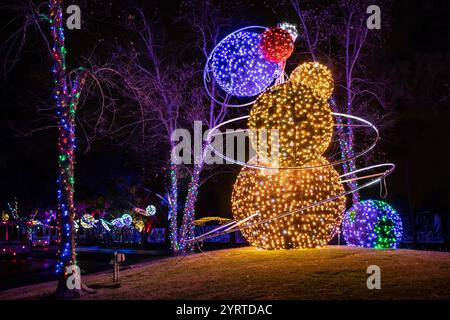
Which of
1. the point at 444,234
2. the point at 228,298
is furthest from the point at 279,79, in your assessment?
the point at 444,234

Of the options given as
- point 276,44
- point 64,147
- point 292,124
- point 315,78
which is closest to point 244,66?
point 276,44

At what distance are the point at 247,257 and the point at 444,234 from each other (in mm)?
16367

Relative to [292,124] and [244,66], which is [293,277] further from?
[244,66]

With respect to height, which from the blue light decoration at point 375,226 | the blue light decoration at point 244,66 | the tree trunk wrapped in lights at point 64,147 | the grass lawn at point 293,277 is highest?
the blue light decoration at point 244,66

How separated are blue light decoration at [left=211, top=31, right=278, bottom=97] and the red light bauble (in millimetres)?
428

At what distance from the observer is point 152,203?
140 feet

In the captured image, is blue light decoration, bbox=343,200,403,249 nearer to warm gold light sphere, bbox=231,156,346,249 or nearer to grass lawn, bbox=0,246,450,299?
grass lawn, bbox=0,246,450,299

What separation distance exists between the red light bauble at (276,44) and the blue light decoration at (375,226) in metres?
5.80

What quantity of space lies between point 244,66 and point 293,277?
5.44 meters

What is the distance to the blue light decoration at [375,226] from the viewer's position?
14.3 m

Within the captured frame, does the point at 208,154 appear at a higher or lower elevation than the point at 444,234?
higher

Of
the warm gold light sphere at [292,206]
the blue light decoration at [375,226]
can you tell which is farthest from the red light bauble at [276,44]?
the blue light decoration at [375,226]

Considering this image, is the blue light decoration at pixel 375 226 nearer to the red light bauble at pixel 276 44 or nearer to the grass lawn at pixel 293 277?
the grass lawn at pixel 293 277

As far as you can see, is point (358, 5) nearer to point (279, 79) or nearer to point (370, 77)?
point (370, 77)
